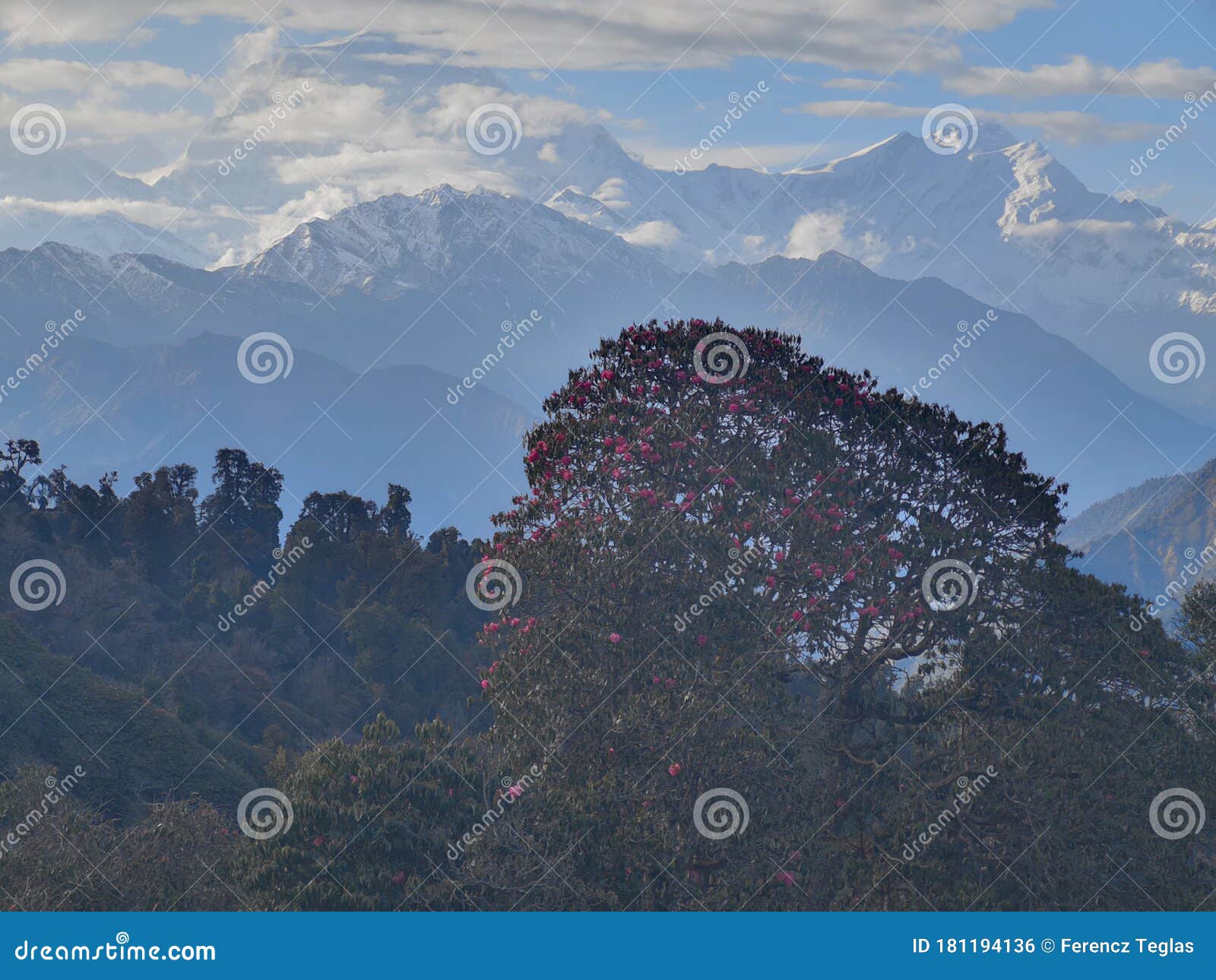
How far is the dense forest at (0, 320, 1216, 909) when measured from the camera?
62.3ft

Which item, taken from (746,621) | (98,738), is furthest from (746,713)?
(98,738)

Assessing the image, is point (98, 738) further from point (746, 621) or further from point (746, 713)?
point (746, 713)

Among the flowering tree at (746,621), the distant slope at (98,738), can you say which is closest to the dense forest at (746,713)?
the flowering tree at (746,621)

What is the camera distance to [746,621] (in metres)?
20.5

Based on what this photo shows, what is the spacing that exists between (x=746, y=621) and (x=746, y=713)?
1.72 meters

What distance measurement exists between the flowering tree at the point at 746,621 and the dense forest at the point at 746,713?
0.05m

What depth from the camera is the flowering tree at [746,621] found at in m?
19.1

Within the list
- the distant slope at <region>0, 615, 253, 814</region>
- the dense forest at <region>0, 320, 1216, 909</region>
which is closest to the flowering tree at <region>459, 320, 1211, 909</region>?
the dense forest at <region>0, 320, 1216, 909</region>

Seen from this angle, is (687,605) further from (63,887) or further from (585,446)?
(63,887)

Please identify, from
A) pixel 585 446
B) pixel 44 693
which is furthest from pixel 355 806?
pixel 44 693

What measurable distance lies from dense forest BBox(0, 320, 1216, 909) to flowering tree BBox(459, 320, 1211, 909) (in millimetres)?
52

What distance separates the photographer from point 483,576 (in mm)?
22938

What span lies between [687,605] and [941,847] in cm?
576

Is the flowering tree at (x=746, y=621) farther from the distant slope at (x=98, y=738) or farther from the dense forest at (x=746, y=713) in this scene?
the distant slope at (x=98, y=738)
